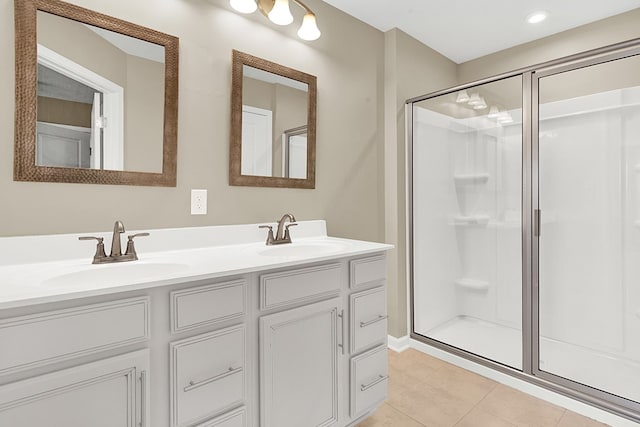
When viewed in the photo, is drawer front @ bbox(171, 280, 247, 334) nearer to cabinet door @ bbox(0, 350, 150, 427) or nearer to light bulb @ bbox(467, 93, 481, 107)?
cabinet door @ bbox(0, 350, 150, 427)

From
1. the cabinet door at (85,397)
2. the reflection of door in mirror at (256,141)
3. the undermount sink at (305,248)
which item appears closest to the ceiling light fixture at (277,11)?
the reflection of door in mirror at (256,141)

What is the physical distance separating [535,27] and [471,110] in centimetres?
84

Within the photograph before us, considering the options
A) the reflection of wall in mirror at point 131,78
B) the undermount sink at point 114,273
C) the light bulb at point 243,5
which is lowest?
the undermount sink at point 114,273

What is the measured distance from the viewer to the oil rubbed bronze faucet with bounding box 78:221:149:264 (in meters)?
1.24

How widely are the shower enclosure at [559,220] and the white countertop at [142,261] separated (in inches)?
44.9

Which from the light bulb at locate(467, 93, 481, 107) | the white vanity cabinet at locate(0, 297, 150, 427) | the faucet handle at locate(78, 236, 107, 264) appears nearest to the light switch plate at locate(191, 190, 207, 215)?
the faucet handle at locate(78, 236, 107, 264)

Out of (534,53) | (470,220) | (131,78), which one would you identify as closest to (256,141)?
(131,78)

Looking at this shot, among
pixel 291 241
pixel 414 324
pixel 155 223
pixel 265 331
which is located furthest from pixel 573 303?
pixel 155 223

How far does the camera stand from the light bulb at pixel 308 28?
1800 mm

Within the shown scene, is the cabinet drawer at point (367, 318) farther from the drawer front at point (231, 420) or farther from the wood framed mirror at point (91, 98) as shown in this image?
the wood framed mirror at point (91, 98)

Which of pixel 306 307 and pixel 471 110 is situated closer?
pixel 306 307

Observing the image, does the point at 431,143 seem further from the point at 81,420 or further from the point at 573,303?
the point at 81,420

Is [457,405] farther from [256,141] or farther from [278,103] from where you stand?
[278,103]

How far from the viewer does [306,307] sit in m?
1.34
